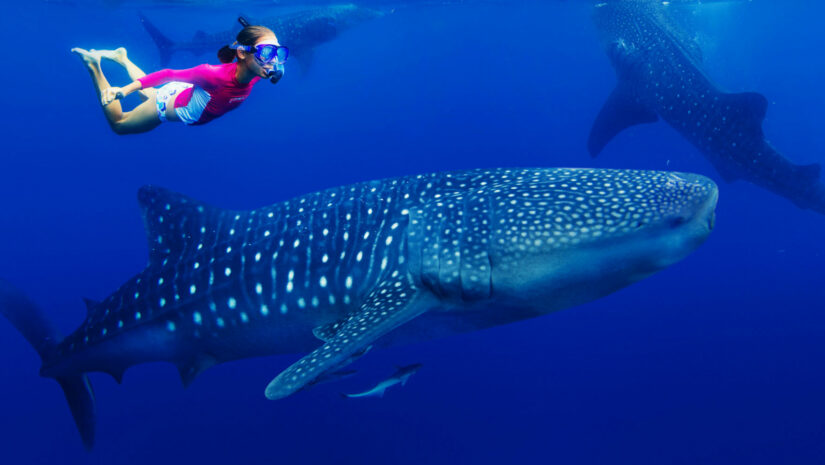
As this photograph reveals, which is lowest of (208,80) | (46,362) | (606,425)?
(606,425)

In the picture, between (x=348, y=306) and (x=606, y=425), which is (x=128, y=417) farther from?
(x=606, y=425)

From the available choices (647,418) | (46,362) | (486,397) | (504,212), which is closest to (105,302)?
(46,362)

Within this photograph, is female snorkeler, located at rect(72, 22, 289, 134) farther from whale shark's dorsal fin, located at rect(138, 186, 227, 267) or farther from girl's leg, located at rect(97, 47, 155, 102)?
whale shark's dorsal fin, located at rect(138, 186, 227, 267)

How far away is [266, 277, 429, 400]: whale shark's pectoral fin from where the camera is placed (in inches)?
114

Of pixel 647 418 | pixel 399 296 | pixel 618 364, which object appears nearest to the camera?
pixel 399 296

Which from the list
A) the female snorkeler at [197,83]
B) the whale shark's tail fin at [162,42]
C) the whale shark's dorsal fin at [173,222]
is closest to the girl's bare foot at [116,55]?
the female snorkeler at [197,83]

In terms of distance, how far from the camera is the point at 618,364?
903 cm

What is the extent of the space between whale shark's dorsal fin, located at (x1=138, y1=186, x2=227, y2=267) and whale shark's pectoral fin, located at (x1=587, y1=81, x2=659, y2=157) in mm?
9651

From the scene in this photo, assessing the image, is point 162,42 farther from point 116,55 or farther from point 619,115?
point 619,115

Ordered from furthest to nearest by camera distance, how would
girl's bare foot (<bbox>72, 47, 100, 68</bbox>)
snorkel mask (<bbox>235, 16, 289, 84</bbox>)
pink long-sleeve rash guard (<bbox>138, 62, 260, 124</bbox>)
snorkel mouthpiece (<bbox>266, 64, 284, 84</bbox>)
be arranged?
1. girl's bare foot (<bbox>72, 47, 100, 68</bbox>)
2. pink long-sleeve rash guard (<bbox>138, 62, 260, 124</bbox>)
3. snorkel mouthpiece (<bbox>266, 64, 284, 84</bbox>)
4. snorkel mask (<bbox>235, 16, 289, 84</bbox>)

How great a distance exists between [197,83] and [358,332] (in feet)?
9.63

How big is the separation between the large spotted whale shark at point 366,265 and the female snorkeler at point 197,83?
2.72ft

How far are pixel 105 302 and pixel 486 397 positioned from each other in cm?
599

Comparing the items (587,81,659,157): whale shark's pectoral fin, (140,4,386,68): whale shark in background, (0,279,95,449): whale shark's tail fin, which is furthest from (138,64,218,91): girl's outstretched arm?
(140,4,386,68): whale shark in background
